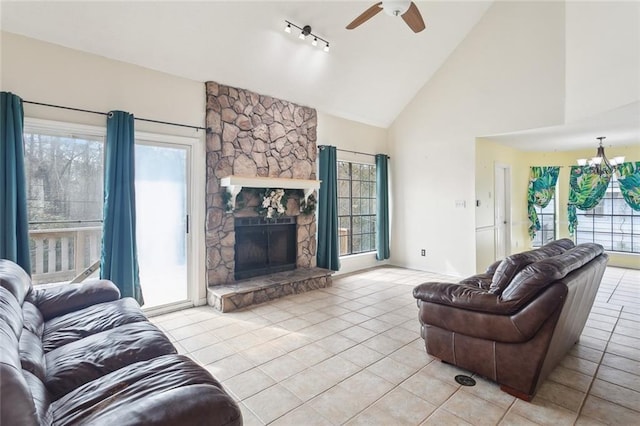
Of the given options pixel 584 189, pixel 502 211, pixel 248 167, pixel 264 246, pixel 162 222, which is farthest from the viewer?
pixel 584 189

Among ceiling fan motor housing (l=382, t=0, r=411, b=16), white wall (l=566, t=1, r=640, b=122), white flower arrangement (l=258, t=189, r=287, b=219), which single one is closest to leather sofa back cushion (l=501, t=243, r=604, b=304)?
ceiling fan motor housing (l=382, t=0, r=411, b=16)

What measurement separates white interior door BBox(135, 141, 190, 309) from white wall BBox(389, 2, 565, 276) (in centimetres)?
434

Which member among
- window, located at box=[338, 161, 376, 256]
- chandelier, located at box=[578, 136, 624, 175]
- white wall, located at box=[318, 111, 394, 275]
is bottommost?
window, located at box=[338, 161, 376, 256]

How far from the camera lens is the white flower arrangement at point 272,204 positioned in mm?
4910

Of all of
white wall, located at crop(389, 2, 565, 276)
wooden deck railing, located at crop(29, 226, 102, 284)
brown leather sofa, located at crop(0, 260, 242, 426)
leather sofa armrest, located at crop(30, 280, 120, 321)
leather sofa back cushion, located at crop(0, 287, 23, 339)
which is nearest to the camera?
brown leather sofa, located at crop(0, 260, 242, 426)

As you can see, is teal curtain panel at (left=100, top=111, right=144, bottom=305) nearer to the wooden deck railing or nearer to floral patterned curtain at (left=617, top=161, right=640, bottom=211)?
the wooden deck railing

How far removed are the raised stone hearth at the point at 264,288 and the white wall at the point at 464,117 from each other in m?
2.35

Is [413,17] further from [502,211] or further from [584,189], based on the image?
[584,189]

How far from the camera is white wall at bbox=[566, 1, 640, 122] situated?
3604 mm

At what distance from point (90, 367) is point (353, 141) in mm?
5432

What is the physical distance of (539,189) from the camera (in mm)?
7480

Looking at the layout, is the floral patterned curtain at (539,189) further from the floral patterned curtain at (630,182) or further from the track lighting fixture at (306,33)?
the track lighting fixture at (306,33)

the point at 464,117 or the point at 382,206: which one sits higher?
the point at 464,117

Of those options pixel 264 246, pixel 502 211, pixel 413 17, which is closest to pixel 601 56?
pixel 413 17
